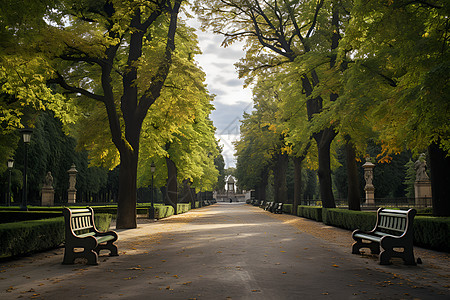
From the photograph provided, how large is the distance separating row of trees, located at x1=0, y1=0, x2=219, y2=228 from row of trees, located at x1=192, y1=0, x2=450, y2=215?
4384mm

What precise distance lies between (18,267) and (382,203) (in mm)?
35188

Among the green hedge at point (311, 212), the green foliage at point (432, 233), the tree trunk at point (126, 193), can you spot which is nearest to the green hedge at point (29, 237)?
the tree trunk at point (126, 193)

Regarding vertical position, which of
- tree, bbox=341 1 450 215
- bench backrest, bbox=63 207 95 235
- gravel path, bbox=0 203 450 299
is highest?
tree, bbox=341 1 450 215

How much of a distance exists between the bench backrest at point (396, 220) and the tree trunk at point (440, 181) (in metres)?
4.87

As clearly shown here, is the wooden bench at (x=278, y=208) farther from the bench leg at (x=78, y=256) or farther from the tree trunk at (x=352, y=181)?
the bench leg at (x=78, y=256)

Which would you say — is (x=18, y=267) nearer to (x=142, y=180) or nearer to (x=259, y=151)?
(x=142, y=180)

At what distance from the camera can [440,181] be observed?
1333 cm

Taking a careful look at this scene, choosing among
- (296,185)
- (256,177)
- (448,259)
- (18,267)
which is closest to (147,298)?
(18,267)

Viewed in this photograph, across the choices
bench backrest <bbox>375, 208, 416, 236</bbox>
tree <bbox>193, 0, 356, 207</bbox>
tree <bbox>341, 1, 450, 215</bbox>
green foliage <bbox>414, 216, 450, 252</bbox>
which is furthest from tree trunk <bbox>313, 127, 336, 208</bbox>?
bench backrest <bbox>375, 208, 416, 236</bbox>

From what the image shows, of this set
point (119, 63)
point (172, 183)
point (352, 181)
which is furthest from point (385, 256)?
point (172, 183)

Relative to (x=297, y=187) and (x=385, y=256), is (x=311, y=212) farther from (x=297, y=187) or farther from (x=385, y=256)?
(x=385, y=256)

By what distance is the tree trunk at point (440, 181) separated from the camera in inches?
519

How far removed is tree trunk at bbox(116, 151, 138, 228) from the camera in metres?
17.9

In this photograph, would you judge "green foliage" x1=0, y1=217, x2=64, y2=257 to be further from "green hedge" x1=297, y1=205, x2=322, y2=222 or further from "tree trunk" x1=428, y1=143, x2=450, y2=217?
"green hedge" x1=297, y1=205, x2=322, y2=222
